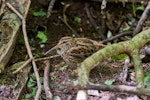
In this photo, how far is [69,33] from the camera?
4.32 meters

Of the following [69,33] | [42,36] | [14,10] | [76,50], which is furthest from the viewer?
[69,33]

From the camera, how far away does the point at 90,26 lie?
460 centimetres

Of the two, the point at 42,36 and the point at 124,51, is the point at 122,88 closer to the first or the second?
the point at 124,51

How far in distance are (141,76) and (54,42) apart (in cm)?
158

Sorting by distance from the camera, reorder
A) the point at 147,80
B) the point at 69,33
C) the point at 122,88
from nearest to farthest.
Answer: the point at 122,88 → the point at 147,80 → the point at 69,33

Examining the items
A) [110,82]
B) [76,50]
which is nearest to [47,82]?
[76,50]

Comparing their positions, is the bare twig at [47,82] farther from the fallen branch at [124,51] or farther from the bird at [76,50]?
the fallen branch at [124,51]

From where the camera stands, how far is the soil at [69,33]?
9.80 feet

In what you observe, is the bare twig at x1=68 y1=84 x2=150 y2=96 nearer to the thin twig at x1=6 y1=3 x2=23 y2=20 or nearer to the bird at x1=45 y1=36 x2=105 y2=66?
the bird at x1=45 y1=36 x2=105 y2=66

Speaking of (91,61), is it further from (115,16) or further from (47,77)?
(115,16)

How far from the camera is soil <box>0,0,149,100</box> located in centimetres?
299

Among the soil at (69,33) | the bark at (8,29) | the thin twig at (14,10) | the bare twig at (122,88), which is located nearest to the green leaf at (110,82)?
the soil at (69,33)

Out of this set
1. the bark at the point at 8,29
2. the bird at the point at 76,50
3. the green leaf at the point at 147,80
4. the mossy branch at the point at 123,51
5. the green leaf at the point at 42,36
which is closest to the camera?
the mossy branch at the point at 123,51

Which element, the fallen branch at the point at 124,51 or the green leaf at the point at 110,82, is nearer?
the fallen branch at the point at 124,51
